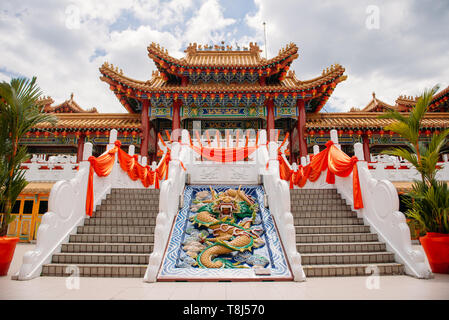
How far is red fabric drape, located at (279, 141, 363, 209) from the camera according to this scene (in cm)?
563

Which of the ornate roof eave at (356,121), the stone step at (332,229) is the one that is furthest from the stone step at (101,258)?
the ornate roof eave at (356,121)

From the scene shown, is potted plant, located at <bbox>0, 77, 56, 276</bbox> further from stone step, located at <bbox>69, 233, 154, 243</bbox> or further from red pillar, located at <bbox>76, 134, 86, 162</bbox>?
red pillar, located at <bbox>76, 134, 86, 162</bbox>

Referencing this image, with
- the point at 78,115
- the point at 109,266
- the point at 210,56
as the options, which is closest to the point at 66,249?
the point at 109,266

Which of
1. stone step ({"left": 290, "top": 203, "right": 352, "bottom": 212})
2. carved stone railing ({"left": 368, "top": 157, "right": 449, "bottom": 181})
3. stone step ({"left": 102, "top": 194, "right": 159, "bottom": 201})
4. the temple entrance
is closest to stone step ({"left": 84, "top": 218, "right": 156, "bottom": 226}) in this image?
stone step ({"left": 102, "top": 194, "right": 159, "bottom": 201})

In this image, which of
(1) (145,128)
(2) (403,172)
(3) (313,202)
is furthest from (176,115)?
(2) (403,172)

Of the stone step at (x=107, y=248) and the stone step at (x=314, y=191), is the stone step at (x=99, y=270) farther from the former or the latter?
the stone step at (x=314, y=191)

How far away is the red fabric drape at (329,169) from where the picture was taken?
5.63 m

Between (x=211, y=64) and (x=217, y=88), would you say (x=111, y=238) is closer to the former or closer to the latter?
(x=217, y=88)

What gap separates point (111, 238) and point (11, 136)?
2560mm

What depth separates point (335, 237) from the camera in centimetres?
497

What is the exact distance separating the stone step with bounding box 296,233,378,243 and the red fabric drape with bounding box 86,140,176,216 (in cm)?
358

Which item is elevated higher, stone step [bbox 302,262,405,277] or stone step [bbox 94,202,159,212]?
stone step [bbox 94,202,159,212]
